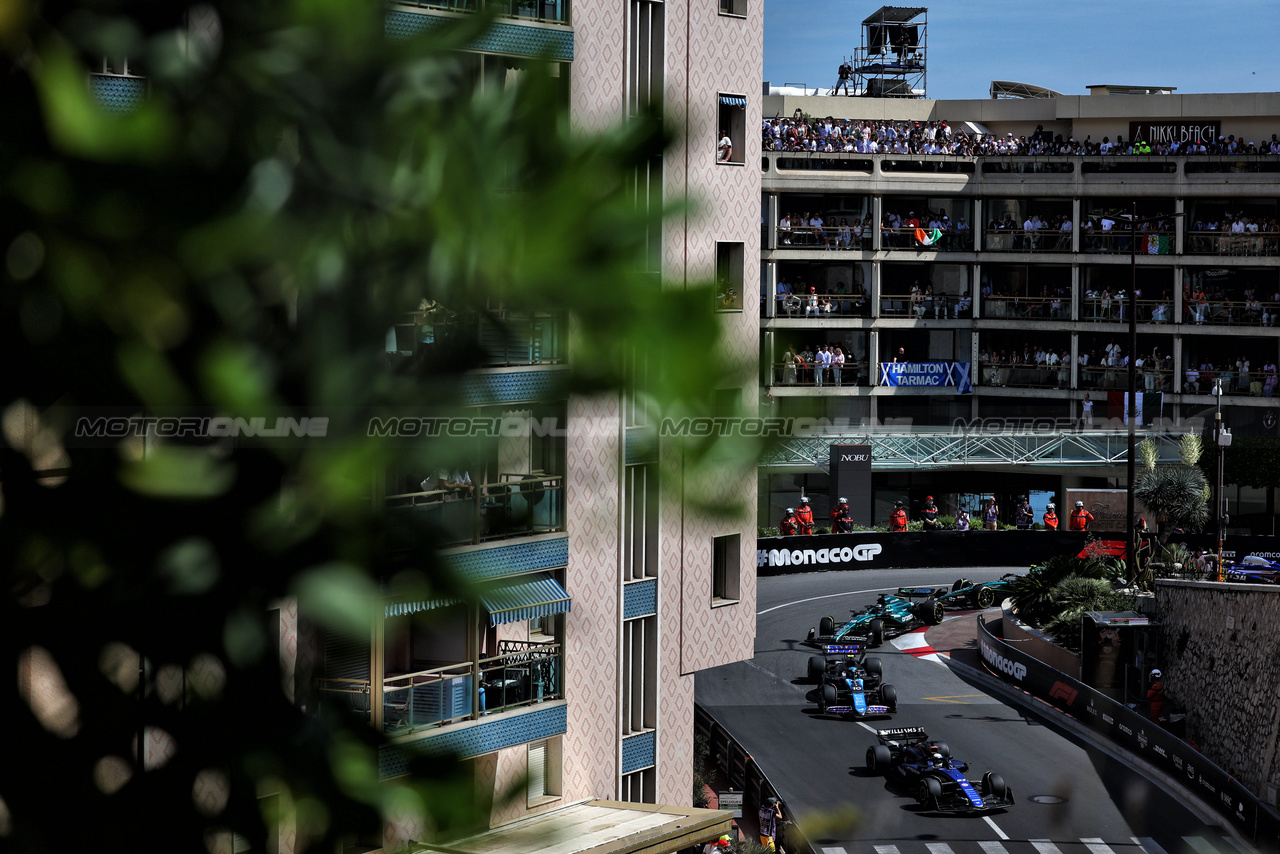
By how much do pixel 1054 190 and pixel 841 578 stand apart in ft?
86.8

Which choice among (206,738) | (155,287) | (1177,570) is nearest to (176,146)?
(155,287)

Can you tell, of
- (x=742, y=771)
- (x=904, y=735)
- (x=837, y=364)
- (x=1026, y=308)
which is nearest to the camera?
(x=742, y=771)

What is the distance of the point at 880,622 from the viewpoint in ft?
148

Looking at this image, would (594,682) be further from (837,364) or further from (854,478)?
(837,364)

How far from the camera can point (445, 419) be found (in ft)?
5.95

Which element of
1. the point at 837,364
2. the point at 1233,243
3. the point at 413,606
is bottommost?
the point at 413,606

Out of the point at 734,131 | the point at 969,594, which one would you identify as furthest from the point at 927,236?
the point at 734,131

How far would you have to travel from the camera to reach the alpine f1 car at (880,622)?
4322 cm

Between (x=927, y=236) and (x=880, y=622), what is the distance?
29.6 metres

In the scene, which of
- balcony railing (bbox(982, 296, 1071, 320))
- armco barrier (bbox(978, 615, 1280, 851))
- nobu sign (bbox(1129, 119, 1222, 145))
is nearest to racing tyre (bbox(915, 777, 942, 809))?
Result: armco barrier (bbox(978, 615, 1280, 851))

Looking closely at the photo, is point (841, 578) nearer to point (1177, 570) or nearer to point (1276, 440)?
point (1177, 570)

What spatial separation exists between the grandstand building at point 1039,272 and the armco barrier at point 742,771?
2834 cm

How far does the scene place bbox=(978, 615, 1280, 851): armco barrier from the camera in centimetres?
2686

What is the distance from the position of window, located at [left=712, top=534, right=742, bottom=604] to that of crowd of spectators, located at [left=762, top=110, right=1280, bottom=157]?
142 ft
